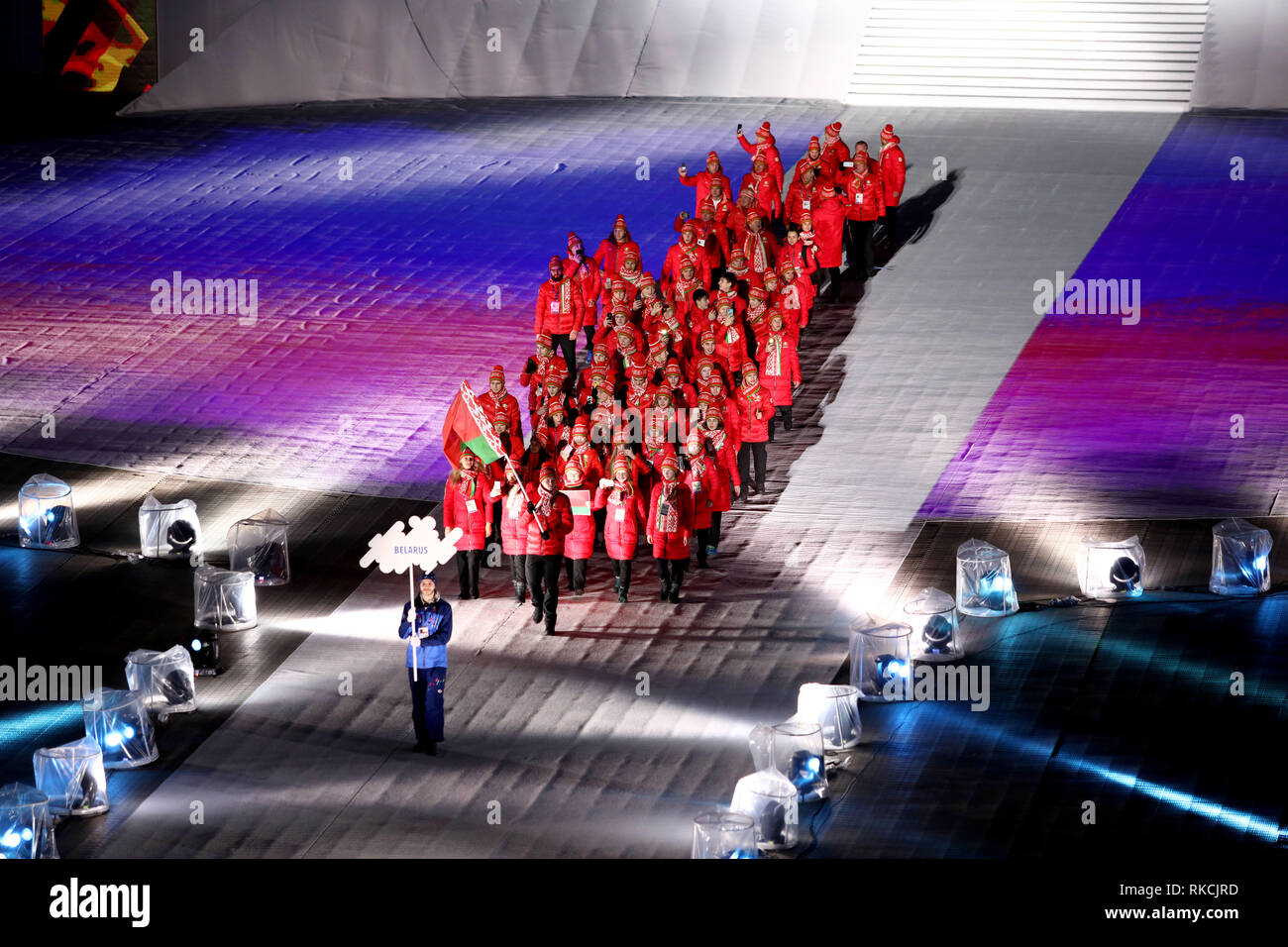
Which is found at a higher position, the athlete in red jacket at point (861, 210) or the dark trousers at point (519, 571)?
the athlete in red jacket at point (861, 210)

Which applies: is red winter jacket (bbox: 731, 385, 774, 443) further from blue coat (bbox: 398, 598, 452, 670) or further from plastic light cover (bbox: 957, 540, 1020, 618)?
blue coat (bbox: 398, 598, 452, 670)

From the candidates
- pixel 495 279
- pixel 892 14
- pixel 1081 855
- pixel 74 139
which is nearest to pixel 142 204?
pixel 74 139

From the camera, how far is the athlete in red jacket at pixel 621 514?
55.7 feet

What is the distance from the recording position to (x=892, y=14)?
32969mm

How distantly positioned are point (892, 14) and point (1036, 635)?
18870mm

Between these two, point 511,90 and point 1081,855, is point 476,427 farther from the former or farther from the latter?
point 511,90

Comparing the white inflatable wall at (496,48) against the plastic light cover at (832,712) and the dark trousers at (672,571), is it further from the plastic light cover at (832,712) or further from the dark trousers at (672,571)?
the plastic light cover at (832,712)

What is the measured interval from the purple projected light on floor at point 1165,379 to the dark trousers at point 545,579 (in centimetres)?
407

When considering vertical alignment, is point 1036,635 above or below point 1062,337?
below

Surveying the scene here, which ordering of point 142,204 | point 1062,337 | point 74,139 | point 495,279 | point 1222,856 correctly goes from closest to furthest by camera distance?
1. point 1222,856
2. point 1062,337
3. point 495,279
4. point 142,204
5. point 74,139

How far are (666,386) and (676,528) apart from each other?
2.06 meters

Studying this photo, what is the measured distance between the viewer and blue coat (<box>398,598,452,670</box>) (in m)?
14.6

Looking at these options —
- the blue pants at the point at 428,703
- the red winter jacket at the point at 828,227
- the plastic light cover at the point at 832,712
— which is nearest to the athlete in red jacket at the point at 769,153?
the red winter jacket at the point at 828,227

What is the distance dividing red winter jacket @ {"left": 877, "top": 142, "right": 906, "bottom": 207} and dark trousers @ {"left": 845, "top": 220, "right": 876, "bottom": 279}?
0.47 m
